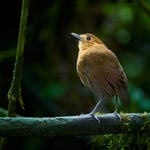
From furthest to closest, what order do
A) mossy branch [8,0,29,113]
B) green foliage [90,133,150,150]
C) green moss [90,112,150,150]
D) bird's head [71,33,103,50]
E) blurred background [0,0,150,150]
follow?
blurred background [0,0,150,150] → bird's head [71,33,103,50] → mossy branch [8,0,29,113] → green foliage [90,133,150,150] → green moss [90,112,150,150]

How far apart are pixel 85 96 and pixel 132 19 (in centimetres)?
113

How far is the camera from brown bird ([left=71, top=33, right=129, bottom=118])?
338 centimetres

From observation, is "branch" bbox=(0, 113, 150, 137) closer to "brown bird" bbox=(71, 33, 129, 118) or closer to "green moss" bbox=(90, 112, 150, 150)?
"green moss" bbox=(90, 112, 150, 150)

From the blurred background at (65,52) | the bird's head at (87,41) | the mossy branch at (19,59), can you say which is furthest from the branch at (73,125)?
the blurred background at (65,52)

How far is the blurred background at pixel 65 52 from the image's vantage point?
5.54 metres

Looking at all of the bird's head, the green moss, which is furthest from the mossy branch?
the bird's head

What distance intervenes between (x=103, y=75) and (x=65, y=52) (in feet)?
8.56

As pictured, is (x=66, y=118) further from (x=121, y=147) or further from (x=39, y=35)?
(x=39, y=35)

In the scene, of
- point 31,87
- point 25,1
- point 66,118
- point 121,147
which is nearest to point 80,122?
point 66,118

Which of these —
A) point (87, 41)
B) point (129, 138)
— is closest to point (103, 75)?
point (129, 138)

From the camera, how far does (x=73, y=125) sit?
115 inches

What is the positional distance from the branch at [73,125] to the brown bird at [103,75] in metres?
0.18

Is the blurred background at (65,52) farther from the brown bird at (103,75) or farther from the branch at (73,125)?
the branch at (73,125)

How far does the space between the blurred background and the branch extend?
222 centimetres
